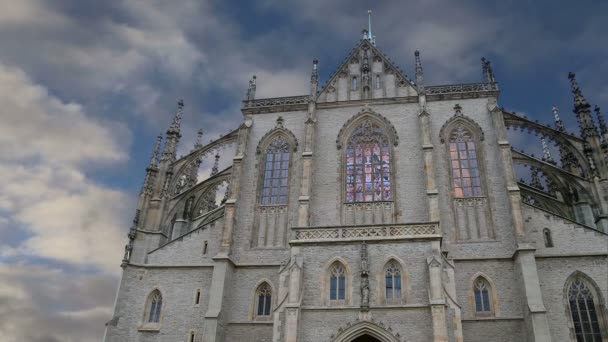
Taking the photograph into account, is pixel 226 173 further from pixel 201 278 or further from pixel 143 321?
pixel 143 321

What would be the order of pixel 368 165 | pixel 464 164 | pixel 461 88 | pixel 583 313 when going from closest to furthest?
pixel 583 313 < pixel 464 164 < pixel 368 165 < pixel 461 88

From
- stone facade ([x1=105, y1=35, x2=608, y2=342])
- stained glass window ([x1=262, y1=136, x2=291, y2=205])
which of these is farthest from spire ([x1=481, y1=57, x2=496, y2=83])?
stained glass window ([x1=262, y1=136, x2=291, y2=205])

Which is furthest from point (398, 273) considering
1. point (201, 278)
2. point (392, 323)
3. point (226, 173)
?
point (226, 173)

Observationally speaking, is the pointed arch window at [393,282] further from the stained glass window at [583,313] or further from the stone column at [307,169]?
the stained glass window at [583,313]

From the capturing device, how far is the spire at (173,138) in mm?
32562

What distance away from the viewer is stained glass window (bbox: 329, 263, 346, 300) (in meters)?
22.7

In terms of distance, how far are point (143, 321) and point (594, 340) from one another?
23461 millimetres

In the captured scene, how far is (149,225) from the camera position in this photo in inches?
1170

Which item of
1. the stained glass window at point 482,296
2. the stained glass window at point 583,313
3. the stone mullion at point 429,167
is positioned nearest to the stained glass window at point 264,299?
the stone mullion at point 429,167

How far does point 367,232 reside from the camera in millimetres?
24016

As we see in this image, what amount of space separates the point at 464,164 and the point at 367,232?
897 centimetres

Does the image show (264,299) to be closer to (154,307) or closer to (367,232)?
(154,307)

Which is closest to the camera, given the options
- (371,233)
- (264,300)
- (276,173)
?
(371,233)

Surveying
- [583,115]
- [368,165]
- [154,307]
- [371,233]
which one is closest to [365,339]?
[371,233]
